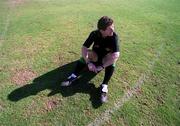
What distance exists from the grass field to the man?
26 cm

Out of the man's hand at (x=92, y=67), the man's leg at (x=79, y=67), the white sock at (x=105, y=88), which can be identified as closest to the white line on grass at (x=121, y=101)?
the white sock at (x=105, y=88)

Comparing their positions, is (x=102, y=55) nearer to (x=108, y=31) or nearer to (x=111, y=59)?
(x=111, y=59)

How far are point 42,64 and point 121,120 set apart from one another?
3.14 meters

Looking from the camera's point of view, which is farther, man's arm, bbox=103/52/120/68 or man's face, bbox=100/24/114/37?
man's arm, bbox=103/52/120/68

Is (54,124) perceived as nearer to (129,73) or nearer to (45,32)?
(129,73)

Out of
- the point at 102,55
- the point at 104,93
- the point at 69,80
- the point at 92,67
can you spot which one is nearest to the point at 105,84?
the point at 104,93

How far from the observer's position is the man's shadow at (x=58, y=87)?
21.4 ft

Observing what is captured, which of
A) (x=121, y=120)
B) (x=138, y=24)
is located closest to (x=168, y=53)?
(x=138, y=24)

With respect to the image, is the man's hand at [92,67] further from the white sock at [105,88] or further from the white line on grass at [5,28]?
the white line on grass at [5,28]

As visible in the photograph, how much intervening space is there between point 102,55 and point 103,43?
37 cm

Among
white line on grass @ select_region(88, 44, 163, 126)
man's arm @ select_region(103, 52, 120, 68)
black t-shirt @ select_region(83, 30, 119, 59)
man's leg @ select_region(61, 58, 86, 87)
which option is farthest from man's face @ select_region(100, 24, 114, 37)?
white line on grass @ select_region(88, 44, 163, 126)

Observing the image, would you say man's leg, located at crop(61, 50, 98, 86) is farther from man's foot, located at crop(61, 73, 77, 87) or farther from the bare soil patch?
the bare soil patch

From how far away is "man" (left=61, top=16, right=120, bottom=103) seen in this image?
21.3ft

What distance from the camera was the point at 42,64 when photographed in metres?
7.91
